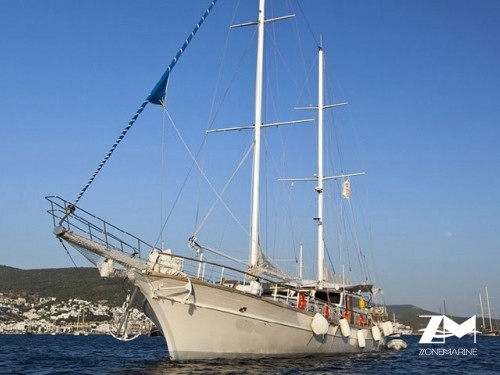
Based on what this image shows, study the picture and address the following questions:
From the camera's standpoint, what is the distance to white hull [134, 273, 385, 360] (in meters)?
21.9

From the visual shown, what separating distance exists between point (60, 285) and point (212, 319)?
142m

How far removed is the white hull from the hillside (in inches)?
4672

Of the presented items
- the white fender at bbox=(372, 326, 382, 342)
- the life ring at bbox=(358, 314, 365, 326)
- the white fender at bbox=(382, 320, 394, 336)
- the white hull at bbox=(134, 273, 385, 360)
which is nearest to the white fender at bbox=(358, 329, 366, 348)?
the life ring at bbox=(358, 314, 365, 326)

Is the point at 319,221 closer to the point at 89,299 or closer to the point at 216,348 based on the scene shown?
the point at 216,348

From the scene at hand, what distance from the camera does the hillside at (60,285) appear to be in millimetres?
145125

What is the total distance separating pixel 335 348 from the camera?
2967 centimetres

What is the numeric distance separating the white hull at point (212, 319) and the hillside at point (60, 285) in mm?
118674

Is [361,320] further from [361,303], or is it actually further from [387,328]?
[387,328]

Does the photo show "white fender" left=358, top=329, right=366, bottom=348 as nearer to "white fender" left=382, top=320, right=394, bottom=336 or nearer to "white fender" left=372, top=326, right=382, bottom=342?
"white fender" left=372, top=326, right=382, bottom=342

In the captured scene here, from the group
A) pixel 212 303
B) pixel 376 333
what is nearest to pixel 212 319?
pixel 212 303

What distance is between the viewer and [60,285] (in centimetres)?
15375

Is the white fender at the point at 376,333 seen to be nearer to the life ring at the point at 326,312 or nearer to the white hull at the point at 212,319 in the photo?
the life ring at the point at 326,312

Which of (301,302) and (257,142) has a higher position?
(257,142)

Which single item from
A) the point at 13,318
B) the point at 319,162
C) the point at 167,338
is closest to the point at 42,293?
the point at 13,318
